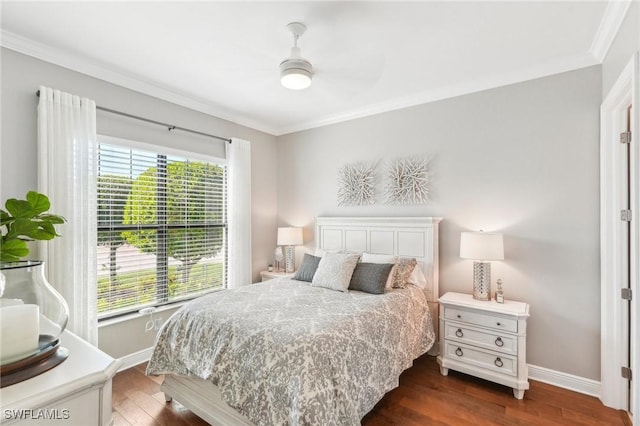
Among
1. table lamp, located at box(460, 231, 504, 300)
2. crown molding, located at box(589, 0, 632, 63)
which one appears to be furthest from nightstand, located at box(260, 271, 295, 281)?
crown molding, located at box(589, 0, 632, 63)

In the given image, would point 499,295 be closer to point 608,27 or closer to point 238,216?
point 608,27

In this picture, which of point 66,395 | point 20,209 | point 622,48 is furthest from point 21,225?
point 622,48

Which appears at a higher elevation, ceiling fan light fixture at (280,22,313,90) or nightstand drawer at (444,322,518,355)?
ceiling fan light fixture at (280,22,313,90)

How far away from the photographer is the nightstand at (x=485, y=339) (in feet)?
Answer: 7.78

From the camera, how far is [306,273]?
10.6ft

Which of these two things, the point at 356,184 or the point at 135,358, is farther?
the point at 356,184

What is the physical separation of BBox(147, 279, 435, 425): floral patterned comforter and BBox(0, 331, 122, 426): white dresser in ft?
2.73

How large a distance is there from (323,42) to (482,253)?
7.07 feet

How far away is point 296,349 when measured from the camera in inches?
65.3

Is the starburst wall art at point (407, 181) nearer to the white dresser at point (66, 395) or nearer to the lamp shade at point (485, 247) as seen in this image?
the lamp shade at point (485, 247)

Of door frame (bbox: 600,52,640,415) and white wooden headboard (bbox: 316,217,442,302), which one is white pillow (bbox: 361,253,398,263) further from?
door frame (bbox: 600,52,640,415)

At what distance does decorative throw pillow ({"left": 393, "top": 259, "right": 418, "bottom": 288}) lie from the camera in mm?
2907

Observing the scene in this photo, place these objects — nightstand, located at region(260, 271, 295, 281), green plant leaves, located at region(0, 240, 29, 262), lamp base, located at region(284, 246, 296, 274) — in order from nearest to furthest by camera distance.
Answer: green plant leaves, located at region(0, 240, 29, 262) → nightstand, located at region(260, 271, 295, 281) → lamp base, located at region(284, 246, 296, 274)

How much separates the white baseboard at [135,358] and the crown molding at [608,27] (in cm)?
459
